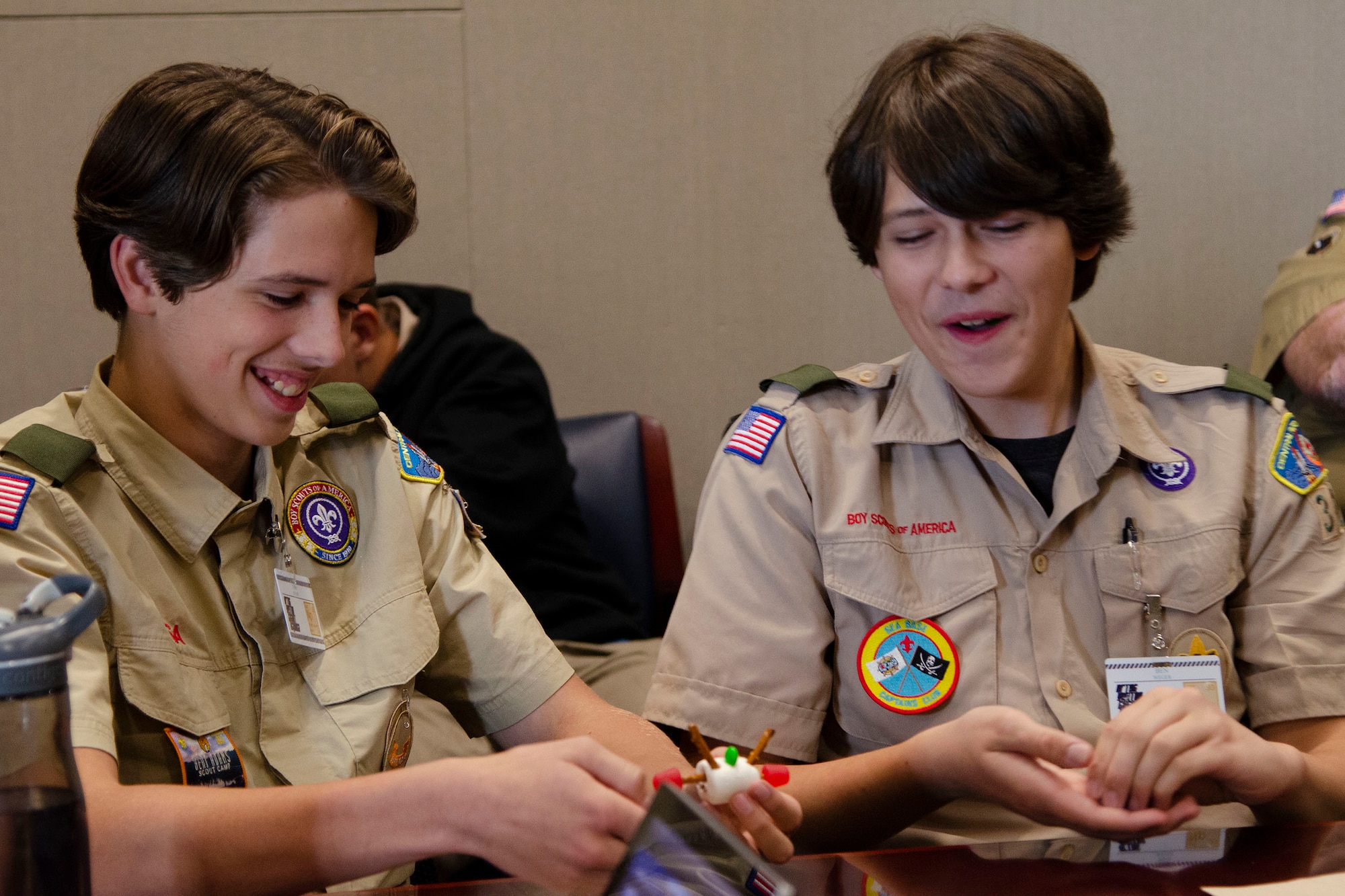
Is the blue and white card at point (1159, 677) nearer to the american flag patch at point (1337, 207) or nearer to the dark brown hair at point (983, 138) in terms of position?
the dark brown hair at point (983, 138)

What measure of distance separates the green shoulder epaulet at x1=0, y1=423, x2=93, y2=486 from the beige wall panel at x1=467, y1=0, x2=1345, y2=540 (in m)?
1.82

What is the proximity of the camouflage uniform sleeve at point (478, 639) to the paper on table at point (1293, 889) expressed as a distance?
73 centimetres

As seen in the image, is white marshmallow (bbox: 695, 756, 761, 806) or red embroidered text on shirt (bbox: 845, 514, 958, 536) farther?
red embroidered text on shirt (bbox: 845, 514, 958, 536)

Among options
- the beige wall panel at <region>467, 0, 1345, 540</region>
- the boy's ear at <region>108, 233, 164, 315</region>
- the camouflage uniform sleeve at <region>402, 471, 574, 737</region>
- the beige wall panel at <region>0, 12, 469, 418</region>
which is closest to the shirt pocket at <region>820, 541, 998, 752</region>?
the camouflage uniform sleeve at <region>402, 471, 574, 737</region>

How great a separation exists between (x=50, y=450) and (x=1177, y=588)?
4.09ft

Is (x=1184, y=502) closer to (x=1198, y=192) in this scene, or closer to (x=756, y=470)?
(x=756, y=470)

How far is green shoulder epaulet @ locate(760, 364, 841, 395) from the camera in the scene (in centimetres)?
154

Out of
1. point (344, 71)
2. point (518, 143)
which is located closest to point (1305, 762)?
point (518, 143)

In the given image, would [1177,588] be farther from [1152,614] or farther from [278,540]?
[278,540]

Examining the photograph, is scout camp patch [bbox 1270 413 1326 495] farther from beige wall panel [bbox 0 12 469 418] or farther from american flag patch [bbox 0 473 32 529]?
beige wall panel [bbox 0 12 469 418]

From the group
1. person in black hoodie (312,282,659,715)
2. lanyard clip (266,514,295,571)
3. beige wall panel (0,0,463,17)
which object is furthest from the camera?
beige wall panel (0,0,463,17)

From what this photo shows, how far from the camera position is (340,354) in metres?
1.25

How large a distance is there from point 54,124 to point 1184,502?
254 cm

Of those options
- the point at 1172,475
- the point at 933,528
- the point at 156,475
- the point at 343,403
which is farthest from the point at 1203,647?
the point at 156,475
